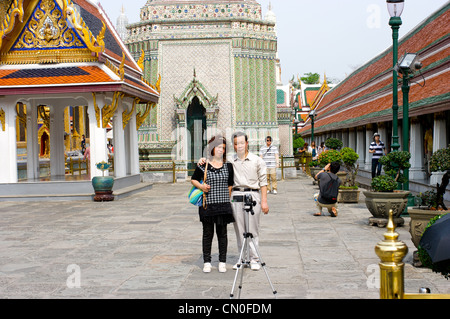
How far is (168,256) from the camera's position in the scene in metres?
9.12

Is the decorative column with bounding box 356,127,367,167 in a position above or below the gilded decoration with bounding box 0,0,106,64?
below

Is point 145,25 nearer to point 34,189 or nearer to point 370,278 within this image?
point 34,189

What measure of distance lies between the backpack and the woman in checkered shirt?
5.86 m

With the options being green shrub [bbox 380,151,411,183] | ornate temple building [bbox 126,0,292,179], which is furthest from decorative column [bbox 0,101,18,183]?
green shrub [bbox 380,151,411,183]

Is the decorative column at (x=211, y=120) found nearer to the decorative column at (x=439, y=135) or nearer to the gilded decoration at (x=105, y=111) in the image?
the gilded decoration at (x=105, y=111)

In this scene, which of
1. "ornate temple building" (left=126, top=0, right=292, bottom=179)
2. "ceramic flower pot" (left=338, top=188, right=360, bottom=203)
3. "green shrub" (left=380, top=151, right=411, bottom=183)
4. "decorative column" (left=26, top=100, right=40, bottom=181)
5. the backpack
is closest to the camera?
"green shrub" (left=380, top=151, right=411, bottom=183)

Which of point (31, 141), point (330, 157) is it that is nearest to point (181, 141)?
point (31, 141)

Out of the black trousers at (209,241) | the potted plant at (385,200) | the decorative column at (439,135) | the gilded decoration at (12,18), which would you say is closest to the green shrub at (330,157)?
the decorative column at (439,135)

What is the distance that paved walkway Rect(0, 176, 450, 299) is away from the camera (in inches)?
277

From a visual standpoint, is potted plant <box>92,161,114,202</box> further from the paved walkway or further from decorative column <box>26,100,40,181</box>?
decorative column <box>26,100,40,181</box>

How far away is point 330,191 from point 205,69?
16.1 m

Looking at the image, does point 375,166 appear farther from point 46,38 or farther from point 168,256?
point 168,256
